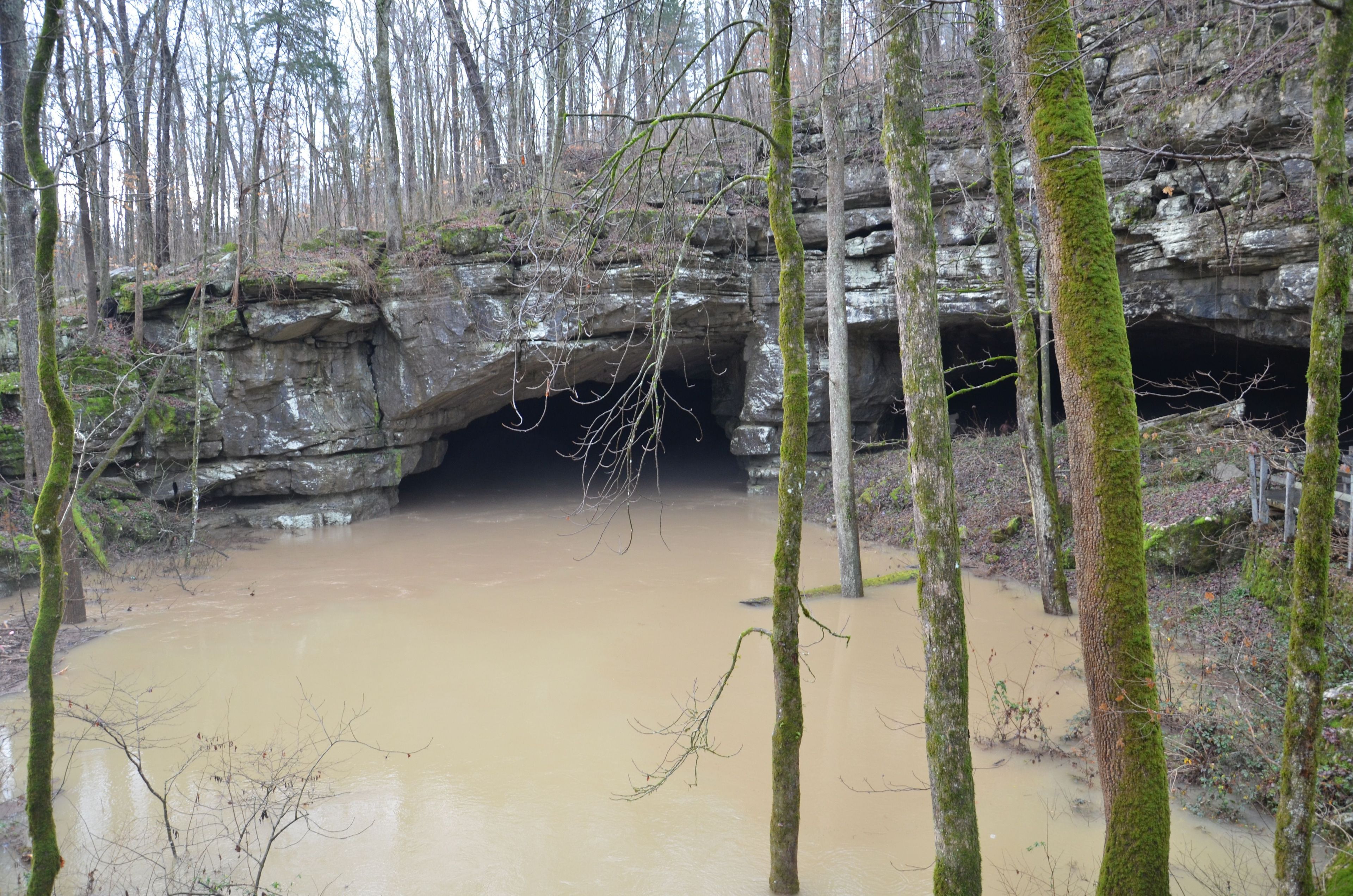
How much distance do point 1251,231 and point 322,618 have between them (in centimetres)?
1420

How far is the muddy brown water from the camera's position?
16.3 feet

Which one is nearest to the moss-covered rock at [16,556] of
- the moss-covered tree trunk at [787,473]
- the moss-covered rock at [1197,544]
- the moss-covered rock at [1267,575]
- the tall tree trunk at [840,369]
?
the tall tree trunk at [840,369]

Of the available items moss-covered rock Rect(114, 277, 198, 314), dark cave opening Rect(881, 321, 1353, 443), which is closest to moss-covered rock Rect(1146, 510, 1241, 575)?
dark cave opening Rect(881, 321, 1353, 443)

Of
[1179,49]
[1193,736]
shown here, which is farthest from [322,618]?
[1179,49]

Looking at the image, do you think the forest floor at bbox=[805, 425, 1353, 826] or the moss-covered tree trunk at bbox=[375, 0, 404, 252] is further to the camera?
the moss-covered tree trunk at bbox=[375, 0, 404, 252]

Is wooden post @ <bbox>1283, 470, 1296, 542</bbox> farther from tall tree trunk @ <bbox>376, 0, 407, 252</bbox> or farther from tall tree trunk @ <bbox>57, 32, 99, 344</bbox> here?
tall tree trunk @ <bbox>57, 32, 99, 344</bbox>

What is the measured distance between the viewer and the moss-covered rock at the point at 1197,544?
28.6 ft

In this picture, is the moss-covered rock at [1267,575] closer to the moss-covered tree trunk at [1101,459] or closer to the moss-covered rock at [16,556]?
the moss-covered tree trunk at [1101,459]

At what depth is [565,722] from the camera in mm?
7031

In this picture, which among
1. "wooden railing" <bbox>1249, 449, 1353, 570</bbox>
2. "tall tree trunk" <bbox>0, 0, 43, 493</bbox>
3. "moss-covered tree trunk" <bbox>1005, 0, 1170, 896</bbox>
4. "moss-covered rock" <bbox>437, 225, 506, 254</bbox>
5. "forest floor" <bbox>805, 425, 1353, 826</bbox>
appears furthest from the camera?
"moss-covered rock" <bbox>437, 225, 506, 254</bbox>

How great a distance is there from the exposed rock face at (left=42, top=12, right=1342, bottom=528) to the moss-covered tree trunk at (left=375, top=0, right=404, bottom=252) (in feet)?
3.31

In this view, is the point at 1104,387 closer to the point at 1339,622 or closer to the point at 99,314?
the point at 1339,622

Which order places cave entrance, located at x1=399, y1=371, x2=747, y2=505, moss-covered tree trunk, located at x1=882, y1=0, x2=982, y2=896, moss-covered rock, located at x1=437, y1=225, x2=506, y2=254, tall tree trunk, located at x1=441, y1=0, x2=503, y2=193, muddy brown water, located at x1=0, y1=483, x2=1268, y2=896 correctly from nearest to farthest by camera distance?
moss-covered tree trunk, located at x1=882, y1=0, x2=982, y2=896
muddy brown water, located at x1=0, y1=483, x2=1268, y2=896
moss-covered rock, located at x1=437, y1=225, x2=506, y2=254
tall tree trunk, located at x1=441, y1=0, x2=503, y2=193
cave entrance, located at x1=399, y1=371, x2=747, y2=505

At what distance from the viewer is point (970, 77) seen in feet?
48.3
